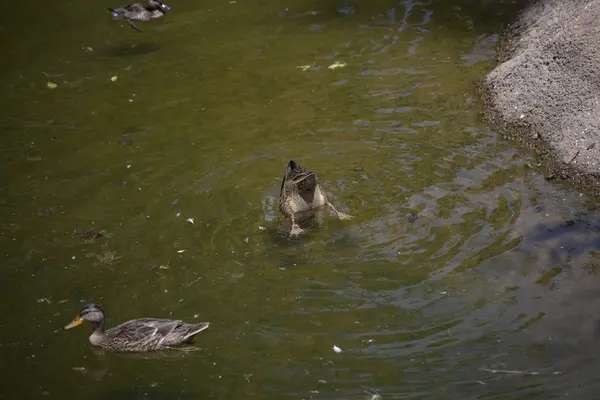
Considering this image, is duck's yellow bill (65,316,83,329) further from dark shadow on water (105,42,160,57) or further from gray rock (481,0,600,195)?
dark shadow on water (105,42,160,57)

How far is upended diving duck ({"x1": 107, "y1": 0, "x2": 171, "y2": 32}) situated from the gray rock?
18.4 feet

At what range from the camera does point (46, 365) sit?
273 inches

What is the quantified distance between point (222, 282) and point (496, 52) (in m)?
6.38

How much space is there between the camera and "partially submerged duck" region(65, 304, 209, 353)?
6934 millimetres

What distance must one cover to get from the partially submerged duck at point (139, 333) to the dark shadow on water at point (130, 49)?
6.84 metres

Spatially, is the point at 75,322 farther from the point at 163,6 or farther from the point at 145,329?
the point at 163,6

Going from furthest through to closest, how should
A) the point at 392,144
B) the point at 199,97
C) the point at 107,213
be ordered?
the point at 199,97
the point at 392,144
the point at 107,213

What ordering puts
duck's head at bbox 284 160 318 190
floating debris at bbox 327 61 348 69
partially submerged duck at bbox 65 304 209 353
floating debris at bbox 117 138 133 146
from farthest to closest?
1. floating debris at bbox 327 61 348 69
2. floating debris at bbox 117 138 133 146
3. duck's head at bbox 284 160 318 190
4. partially submerged duck at bbox 65 304 209 353

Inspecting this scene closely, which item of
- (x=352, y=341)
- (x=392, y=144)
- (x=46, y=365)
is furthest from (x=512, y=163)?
(x=46, y=365)

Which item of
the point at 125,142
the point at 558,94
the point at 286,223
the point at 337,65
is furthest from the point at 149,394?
the point at 337,65

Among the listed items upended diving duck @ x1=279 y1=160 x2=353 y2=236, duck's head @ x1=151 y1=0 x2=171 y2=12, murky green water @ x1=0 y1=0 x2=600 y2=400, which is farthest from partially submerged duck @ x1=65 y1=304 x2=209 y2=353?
duck's head @ x1=151 y1=0 x2=171 y2=12

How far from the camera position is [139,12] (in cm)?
1336

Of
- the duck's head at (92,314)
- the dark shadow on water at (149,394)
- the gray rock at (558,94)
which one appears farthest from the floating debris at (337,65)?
the dark shadow on water at (149,394)

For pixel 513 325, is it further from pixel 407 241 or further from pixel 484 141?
pixel 484 141
